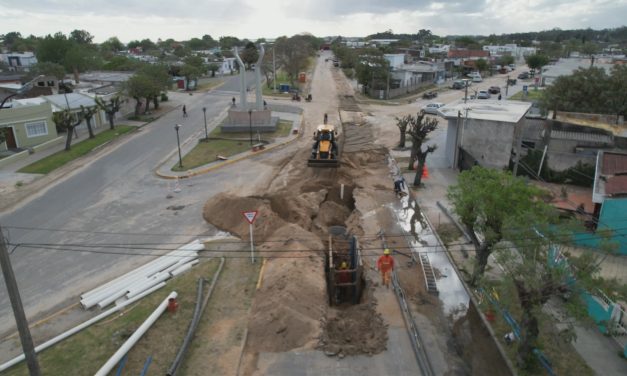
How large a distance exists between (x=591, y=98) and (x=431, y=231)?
1029 inches

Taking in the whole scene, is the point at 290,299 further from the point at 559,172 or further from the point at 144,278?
the point at 559,172

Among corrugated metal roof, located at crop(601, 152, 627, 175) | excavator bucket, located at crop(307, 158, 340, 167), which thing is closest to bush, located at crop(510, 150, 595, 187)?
corrugated metal roof, located at crop(601, 152, 627, 175)

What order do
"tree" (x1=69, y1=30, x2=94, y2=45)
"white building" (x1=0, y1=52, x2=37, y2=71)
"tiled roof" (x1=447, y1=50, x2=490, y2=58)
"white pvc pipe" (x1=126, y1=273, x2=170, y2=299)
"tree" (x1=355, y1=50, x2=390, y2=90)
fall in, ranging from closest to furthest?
"white pvc pipe" (x1=126, y1=273, x2=170, y2=299) → "tree" (x1=355, y1=50, x2=390, y2=90) → "white building" (x1=0, y1=52, x2=37, y2=71) → "tiled roof" (x1=447, y1=50, x2=490, y2=58) → "tree" (x1=69, y1=30, x2=94, y2=45)

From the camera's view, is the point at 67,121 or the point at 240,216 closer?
the point at 240,216

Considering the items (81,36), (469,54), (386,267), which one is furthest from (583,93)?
(81,36)

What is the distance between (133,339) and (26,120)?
31229 millimetres

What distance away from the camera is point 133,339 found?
1300cm

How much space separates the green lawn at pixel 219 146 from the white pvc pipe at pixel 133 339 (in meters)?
17.5

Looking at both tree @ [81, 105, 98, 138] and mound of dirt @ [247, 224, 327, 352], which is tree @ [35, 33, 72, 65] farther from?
mound of dirt @ [247, 224, 327, 352]

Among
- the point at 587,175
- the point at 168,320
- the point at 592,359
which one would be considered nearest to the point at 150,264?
the point at 168,320

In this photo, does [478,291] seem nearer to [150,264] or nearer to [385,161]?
[150,264]

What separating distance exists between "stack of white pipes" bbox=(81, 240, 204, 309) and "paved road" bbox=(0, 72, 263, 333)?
952mm

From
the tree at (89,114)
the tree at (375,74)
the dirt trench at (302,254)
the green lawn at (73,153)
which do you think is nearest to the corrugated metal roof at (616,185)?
the dirt trench at (302,254)

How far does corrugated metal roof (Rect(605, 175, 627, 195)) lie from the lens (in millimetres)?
19953
